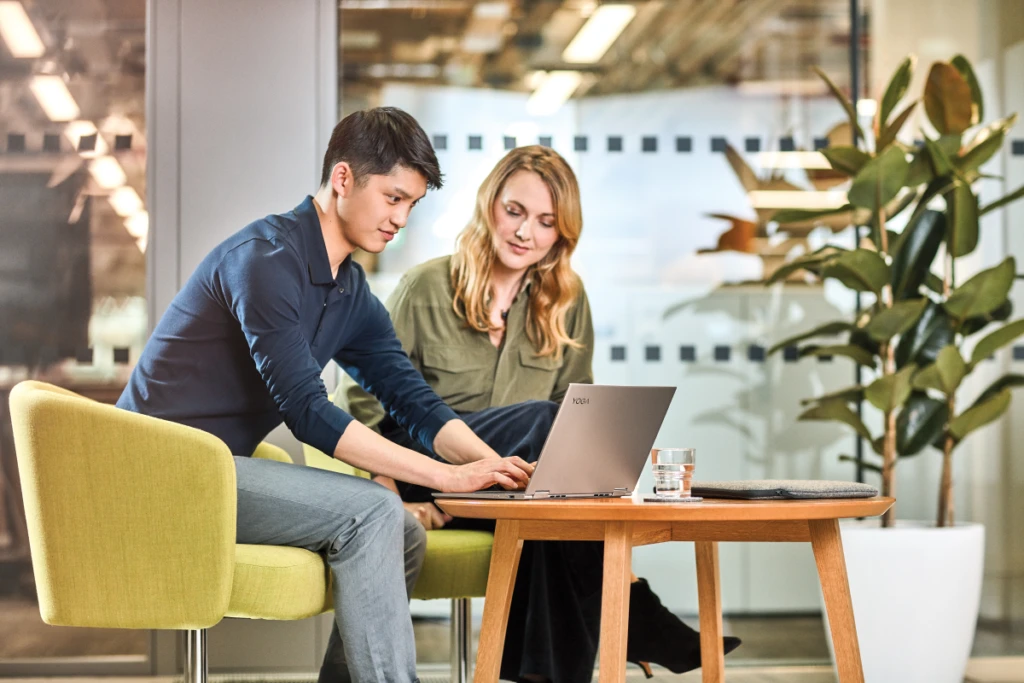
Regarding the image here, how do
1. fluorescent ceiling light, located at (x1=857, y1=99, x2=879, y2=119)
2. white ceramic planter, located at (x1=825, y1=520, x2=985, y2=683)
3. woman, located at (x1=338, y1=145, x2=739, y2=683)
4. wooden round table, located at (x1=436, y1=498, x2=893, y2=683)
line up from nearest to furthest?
wooden round table, located at (x1=436, y1=498, x2=893, y2=683) → woman, located at (x1=338, y1=145, x2=739, y2=683) → white ceramic planter, located at (x1=825, y1=520, x2=985, y2=683) → fluorescent ceiling light, located at (x1=857, y1=99, x2=879, y2=119)

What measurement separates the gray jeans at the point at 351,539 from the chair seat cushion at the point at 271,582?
0.14 ft

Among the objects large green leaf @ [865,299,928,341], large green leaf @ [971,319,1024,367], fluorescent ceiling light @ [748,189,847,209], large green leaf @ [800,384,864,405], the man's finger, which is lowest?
the man's finger

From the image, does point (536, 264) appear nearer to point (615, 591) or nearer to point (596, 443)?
point (596, 443)

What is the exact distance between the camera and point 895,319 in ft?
10.4

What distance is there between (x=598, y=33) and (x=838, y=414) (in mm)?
1418

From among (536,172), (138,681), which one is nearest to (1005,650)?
(536,172)

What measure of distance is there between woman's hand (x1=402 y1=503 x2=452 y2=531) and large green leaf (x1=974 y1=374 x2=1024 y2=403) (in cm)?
175

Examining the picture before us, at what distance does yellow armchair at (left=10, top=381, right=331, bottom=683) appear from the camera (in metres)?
1.89

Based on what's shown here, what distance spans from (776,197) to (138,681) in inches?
97.3

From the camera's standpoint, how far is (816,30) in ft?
12.0

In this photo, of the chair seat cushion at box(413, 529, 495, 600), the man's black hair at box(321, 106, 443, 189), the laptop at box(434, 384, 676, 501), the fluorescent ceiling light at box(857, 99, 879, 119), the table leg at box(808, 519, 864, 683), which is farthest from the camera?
the fluorescent ceiling light at box(857, 99, 879, 119)

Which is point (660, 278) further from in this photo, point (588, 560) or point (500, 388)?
point (588, 560)

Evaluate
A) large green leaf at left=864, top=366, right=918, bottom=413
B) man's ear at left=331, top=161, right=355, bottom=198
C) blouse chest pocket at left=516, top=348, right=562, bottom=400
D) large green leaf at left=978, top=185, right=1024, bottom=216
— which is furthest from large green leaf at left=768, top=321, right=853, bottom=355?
man's ear at left=331, top=161, right=355, bottom=198

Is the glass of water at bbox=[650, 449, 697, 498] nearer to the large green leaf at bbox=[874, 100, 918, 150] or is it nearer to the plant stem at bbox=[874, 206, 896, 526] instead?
the plant stem at bbox=[874, 206, 896, 526]
